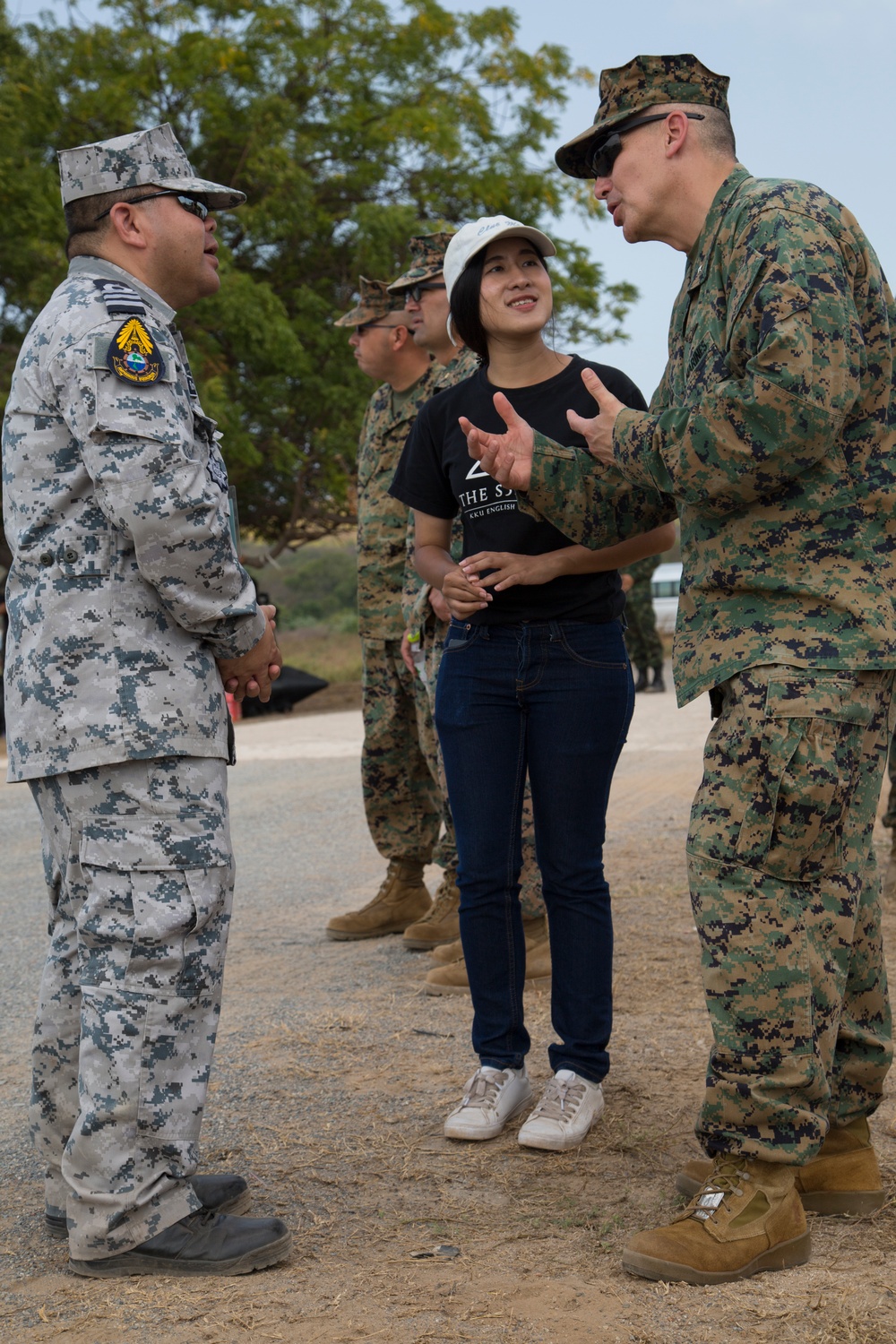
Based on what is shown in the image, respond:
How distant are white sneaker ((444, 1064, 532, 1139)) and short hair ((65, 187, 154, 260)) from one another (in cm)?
237

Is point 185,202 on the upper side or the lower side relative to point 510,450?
upper

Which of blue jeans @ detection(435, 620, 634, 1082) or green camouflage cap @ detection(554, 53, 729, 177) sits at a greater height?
green camouflage cap @ detection(554, 53, 729, 177)

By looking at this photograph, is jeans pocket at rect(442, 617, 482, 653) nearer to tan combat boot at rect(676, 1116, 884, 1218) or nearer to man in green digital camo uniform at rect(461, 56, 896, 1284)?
man in green digital camo uniform at rect(461, 56, 896, 1284)

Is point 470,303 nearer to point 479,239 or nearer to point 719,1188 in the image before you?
point 479,239

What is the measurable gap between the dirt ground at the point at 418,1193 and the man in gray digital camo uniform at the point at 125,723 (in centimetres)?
22

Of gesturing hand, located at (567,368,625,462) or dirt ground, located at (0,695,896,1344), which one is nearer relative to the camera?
dirt ground, located at (0,695,896,1344)

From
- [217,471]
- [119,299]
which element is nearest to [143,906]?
[217,471]

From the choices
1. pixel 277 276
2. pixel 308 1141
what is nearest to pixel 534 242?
pixel 308 1141

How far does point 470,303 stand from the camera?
380 centimetres

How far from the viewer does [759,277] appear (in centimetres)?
274

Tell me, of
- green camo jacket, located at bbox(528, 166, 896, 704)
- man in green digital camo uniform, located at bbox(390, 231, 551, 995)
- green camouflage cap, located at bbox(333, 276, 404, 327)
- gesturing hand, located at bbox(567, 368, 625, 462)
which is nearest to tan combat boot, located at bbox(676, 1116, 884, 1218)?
green camo jacket, located at bbox(528, 166, 896, 704)

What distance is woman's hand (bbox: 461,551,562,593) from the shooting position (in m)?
3.62

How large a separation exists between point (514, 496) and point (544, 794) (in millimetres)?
801

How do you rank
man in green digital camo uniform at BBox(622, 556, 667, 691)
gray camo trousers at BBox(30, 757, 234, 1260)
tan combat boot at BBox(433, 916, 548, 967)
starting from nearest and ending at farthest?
gray camo trousers at BBox(30, 757, 234, 1260)
tan combat boot at BBox(433, 916, 548, 967)
man in green digital camo uniform at BBox(622, 556, 667, 691)
